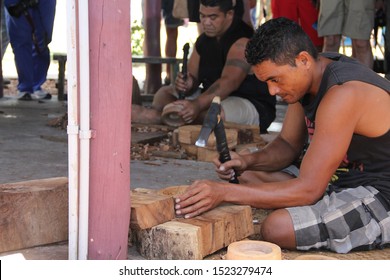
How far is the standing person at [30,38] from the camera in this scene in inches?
313

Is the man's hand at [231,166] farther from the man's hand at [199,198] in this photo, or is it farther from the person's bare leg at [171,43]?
the person's bare leg at [171,43]

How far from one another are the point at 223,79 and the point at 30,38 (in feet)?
10.7

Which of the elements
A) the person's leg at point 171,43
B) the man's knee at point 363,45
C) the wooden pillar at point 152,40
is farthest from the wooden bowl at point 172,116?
the person's leg at point 171,43

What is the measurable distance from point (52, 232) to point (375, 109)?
1.47 metres

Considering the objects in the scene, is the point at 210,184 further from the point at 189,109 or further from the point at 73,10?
the point at 189,109

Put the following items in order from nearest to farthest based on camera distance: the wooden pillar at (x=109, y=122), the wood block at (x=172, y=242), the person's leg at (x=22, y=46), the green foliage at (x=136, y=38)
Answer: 1. the wooden pillar at (x=109, y=122)
2. the wood block at (x=172, y=242)
3. the person's leg at (x=22, y=46)
4. the green foliage at (x=136, y=38)

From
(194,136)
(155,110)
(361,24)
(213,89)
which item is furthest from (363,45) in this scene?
(194,136)

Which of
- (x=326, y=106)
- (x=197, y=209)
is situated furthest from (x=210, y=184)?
(x=326, y=106)

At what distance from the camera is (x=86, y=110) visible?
2596 millimetres

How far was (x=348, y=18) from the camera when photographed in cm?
645

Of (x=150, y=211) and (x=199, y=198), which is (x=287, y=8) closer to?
(x=199, y=198)

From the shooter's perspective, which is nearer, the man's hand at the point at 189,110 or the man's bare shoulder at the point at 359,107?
the man's bare shoulder at the point at 359,107

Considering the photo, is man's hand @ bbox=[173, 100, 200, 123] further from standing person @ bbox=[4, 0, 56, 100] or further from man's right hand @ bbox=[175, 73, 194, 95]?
standing person @ bbox=[4, 0, 56, 100]
